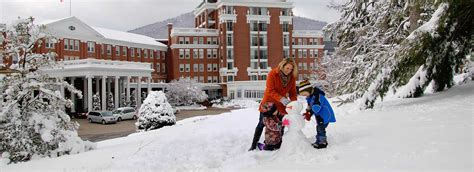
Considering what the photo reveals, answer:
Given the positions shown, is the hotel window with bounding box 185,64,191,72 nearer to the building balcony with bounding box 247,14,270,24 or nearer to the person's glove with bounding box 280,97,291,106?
the building balcony with bounding box 247,14,270,24

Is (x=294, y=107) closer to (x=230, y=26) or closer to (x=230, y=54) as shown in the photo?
(x=230, y=26)

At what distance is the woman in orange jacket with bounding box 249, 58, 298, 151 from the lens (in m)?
6.58

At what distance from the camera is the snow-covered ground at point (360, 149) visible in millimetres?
5011

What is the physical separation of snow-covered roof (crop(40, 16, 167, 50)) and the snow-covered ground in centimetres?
4652

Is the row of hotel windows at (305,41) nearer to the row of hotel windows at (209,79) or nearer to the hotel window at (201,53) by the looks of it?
the row of hotel windows at (209,79)

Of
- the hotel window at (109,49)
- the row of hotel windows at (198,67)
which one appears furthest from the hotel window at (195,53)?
the hotel window at (109,49)

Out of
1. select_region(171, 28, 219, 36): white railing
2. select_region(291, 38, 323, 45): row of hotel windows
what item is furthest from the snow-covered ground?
select_region(291, 38, 323, 45): row of hotel windows

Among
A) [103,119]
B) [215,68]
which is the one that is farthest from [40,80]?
[215,68]

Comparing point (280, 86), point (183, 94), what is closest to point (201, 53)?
point (183, 94)

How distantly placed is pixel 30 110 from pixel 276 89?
813 cm

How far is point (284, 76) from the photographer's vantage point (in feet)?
22.1

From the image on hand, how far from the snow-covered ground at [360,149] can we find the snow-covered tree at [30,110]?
2618 millimetres

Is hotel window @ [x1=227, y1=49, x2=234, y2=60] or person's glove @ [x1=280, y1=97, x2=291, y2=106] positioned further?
hotel window @ [x1=227, y1=49, x2=234, y2=60]

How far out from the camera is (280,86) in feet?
22.0
